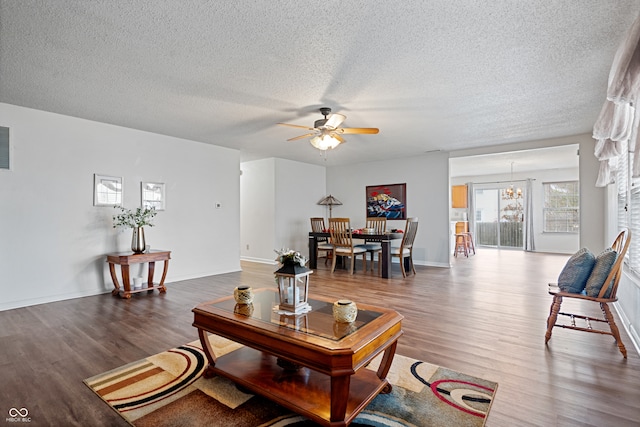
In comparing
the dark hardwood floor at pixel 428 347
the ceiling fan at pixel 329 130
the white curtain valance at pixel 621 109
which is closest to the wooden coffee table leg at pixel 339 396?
the dark hardwood floor at pixel 428 347

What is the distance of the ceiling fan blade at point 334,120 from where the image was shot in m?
3.58

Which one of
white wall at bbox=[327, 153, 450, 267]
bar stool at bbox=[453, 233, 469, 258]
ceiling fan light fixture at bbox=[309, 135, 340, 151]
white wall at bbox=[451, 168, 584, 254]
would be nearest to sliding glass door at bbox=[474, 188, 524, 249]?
white wall at bbox=[451, 168, 584, 254]

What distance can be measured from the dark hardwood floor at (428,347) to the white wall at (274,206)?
2.34 m

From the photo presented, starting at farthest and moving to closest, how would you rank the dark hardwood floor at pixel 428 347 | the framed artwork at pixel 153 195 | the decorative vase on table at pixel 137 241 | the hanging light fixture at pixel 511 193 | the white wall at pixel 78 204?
the hanging light fixture at pixel 511 193, the framed artwork at pixel 153 195, the decorative vase on table at pixel 137 241, the white wall at pixel 78 204, the dark hardwood floor at pixel 428 347

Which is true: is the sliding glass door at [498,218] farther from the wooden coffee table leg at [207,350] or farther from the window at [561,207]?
the wooden coffee table leg at [207,350]

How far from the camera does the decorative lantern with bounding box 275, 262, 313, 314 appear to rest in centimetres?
199

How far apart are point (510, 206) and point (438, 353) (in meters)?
8.47

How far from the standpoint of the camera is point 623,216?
3.57 metres

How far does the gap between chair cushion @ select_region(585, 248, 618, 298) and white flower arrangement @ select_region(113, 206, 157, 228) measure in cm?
485

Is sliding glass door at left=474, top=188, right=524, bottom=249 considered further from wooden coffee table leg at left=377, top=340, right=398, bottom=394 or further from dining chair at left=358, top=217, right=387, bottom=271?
wooden coffee table leg at left=377, top=340, right=398, bottom=394

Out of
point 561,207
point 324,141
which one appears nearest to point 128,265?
point 324,141

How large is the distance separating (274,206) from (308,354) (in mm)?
5549

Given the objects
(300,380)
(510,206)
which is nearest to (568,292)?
(300,380)

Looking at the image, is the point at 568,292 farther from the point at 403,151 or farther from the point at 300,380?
the point at 403,151
